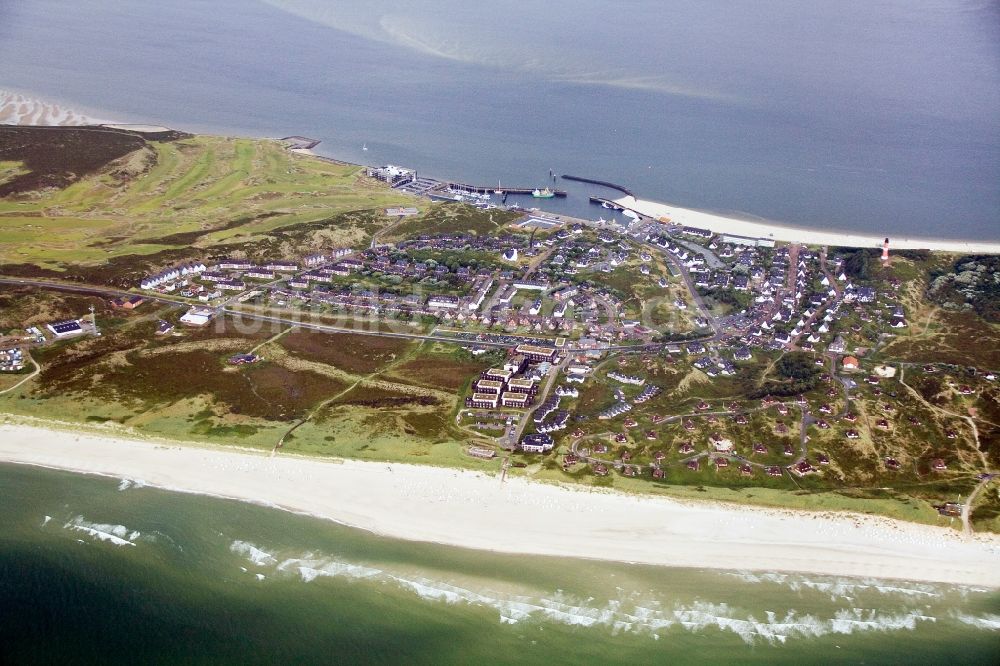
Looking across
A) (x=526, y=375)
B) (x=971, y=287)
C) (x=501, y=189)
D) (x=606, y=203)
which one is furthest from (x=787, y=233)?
(x=526, y=375)

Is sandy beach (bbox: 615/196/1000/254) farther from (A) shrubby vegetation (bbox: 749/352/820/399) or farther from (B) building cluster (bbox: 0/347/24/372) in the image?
(B) building cluster (bbox: 0/347/24/372)

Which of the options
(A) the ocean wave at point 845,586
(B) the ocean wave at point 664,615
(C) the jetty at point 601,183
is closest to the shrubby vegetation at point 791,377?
(A) the ocean wave at point 845,586

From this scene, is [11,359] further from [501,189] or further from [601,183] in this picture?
[601,183]

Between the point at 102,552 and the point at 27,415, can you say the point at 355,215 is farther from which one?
the point at 102,552

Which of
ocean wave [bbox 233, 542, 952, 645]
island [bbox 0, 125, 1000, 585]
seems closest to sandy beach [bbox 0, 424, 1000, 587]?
island [bbox 0, 125, 1000, 585]

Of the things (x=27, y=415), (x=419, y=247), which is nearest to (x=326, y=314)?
(x=419, y=247)

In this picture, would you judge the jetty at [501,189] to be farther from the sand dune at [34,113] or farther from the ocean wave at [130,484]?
the ocean wave at [130,484]

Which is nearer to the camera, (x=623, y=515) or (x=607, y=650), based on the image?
Result: (x=607, y=650)
